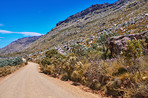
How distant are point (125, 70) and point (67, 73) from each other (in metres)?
6.16

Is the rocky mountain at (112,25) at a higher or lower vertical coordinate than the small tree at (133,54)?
higher

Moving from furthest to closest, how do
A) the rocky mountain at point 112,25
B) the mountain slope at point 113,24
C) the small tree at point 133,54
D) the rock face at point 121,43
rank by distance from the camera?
1. the mountain slope at point 113,24
2. the rocky mountain at point 112,25
3. the rock face at point 121,43
4. the small tree at point 133,54

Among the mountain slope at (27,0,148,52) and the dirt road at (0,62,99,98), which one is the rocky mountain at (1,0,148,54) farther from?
the dirt road at (0,62,99,98)

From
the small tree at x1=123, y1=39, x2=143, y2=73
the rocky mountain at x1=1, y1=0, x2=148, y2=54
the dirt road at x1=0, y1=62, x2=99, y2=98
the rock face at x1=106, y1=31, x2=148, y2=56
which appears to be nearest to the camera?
the small tree at x1=123, y1=39, x2=143, y2=73

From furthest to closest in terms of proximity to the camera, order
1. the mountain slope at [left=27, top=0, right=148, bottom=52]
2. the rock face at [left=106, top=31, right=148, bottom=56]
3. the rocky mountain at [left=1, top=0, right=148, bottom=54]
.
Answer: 1. the mountain slope at [left=27, top=0, right=148, bottom=52]
2. the rocky mountain at [left=1, top=0, right=148, bottom=54]
3. the rock face at [left=106, top=31, right=148, bottom=56]

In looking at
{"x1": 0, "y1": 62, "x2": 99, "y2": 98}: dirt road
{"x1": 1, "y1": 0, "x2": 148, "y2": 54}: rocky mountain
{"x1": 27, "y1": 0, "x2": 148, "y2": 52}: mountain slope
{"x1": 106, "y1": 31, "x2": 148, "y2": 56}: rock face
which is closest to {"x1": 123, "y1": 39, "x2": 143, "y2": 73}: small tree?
{"x1": 0, "y1": 62, "x2": 99, "y2": 98}: dirt road

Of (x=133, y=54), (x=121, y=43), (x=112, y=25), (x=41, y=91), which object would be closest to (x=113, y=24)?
(x=112, y=25)

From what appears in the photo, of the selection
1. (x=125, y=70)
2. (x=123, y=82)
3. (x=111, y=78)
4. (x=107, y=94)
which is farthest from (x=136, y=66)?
(x=107, y=94)

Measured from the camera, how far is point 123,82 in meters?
4.80

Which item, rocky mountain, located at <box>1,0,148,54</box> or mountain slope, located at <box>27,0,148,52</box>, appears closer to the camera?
rocky mountain, located at <box>1,0,148,54</box>

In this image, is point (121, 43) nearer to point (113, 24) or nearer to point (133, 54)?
point (133, 54)

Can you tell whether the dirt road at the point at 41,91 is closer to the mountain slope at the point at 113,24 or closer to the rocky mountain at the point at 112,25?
the rocky mountain at the point at 112,25

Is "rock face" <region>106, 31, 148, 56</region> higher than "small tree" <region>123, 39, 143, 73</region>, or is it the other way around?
"rock face" <region>106, 31, 148, 56</region>

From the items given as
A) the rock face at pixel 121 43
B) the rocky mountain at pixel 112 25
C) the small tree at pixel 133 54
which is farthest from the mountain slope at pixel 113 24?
the small tree at pixel 133 54
